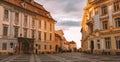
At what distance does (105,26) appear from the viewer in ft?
119

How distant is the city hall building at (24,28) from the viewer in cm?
3734

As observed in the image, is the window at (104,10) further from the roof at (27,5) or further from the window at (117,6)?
the roof at (27,5)

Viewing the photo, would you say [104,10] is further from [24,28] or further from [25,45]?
[25,45]

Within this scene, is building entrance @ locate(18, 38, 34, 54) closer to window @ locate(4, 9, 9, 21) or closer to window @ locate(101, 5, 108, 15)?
window @ locate(4, 9, 9, 21)

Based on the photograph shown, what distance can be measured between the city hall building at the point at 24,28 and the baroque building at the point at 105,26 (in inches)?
587

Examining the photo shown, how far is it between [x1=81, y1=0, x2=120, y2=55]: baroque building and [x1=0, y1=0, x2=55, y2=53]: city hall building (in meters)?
14.9

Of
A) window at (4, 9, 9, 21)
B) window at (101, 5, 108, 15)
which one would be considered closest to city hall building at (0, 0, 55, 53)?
window at (4, 9, 9, 21)

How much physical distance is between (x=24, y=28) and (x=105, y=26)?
734 inches

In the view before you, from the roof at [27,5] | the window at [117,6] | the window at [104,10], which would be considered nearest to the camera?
the window at [117,6]

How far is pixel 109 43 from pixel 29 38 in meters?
18.9

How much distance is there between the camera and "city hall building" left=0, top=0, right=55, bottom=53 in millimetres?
37344

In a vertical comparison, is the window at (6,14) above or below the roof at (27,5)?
below

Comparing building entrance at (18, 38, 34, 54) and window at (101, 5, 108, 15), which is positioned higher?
window at (101, 5, 108, 15)

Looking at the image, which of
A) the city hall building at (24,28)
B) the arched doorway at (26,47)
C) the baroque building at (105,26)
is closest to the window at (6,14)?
the city hall building at (24,28)
